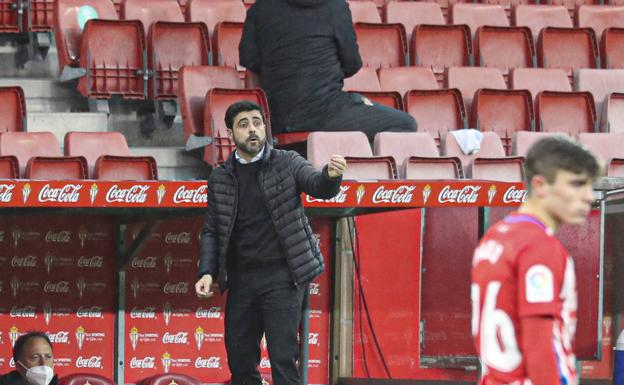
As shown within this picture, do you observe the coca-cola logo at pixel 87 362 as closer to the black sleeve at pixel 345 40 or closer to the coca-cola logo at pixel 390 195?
the coca-cola logo at pixel 390 195

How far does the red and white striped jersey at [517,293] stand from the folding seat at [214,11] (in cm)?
738

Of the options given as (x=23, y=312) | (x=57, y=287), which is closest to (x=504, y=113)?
(x=57, y=287)

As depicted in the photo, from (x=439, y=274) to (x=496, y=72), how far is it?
2.20 metres

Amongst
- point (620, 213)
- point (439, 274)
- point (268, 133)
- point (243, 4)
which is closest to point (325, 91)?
point (268, 133)

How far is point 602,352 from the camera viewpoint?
8.82 metres

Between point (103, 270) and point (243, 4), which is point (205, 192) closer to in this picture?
point (103, 270)

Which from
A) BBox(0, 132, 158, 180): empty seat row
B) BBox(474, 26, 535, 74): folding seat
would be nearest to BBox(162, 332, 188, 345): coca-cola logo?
BBox(0, 132, 158, 180): empty seat row

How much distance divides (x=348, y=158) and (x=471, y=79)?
7.90 feet

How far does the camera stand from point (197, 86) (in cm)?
934

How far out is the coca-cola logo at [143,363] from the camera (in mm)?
8664

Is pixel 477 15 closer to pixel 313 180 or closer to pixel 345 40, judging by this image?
pixel 345 40

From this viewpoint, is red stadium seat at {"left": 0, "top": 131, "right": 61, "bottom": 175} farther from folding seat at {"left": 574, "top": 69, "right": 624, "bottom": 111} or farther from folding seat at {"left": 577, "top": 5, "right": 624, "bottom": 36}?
folding seat at {"left": 577, "top": 5, "right": 624, "bottom": 36}

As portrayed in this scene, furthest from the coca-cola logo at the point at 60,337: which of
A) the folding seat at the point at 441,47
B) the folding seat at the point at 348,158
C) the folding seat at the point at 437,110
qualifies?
the folding seat at the point at 441,47

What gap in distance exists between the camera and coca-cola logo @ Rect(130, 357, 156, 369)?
8664 millimetres
